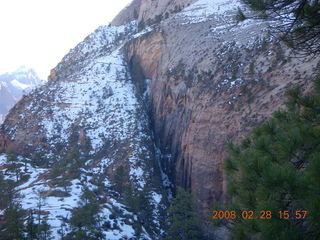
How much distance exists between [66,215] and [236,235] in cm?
1504

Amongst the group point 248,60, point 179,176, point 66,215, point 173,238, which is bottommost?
point 179,176

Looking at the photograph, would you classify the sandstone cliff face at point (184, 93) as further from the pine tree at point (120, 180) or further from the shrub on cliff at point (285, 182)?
the shrub on cliff at point (285, 182)

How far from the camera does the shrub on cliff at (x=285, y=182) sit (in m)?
3.51

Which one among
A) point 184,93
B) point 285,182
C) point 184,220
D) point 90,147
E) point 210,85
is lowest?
point 184,220

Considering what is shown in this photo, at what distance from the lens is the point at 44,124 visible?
33.0m

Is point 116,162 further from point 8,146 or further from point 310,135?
point 310,135

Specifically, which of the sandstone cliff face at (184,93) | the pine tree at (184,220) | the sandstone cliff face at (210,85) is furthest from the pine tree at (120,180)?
the pine tree at (184,220)

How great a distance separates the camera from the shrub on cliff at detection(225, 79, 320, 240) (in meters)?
3.51

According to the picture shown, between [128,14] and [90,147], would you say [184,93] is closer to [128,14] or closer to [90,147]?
[90,147]

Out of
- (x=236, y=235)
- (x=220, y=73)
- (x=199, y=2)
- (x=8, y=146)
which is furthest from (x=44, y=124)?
(x=236, y=235)

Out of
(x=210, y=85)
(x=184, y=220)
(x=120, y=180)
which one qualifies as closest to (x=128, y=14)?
(x=210, y=85)

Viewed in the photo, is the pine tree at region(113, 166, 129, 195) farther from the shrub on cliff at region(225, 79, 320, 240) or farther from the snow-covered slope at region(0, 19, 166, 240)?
the shrub on cliff at region(225, 79, 320, 240)

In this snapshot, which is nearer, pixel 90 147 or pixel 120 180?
pixel 120 180

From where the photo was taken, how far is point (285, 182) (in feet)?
11.6
